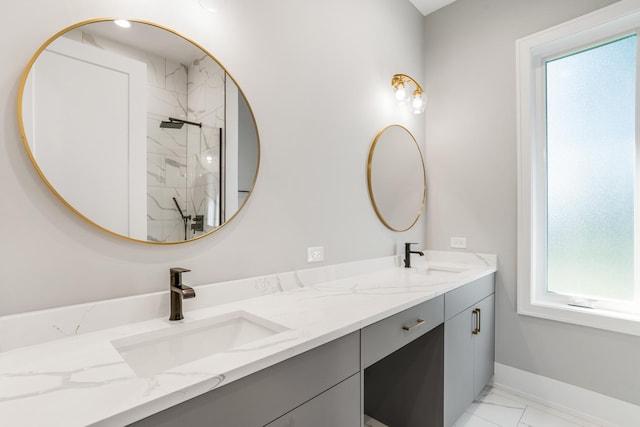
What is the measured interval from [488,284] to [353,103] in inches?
60.8

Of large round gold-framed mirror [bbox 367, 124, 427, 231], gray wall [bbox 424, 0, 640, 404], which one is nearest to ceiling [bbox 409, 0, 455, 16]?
gray wall [bbox 424, 0, 640, 404]

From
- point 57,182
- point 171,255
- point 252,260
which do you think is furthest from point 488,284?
point 57,182

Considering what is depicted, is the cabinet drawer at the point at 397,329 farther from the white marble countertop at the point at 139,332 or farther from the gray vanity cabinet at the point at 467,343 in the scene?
the gray vanity cabinet at the point at 467,343

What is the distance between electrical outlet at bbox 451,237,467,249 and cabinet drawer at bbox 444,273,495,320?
0.30m

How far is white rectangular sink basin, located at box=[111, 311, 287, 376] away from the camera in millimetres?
989

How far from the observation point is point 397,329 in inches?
51.9

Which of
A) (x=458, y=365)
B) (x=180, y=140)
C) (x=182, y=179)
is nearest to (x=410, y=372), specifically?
(x=458, y=365)

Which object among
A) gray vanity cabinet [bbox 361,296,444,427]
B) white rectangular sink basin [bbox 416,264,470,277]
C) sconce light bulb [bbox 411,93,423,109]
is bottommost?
gray vanity cabinet [bbox 361,296,444,427]

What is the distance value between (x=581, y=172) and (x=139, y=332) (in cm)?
260

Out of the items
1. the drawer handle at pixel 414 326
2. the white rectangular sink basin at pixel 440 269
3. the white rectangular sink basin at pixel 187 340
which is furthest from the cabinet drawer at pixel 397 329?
the white rectangular sink basin at pixel 440 269

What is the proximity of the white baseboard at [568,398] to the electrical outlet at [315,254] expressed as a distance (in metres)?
1.62

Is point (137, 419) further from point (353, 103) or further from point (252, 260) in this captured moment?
point (353, 103)

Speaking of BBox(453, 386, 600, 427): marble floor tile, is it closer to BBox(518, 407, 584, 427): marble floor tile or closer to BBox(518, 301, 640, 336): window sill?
BBox(518, 407, 584, 427): marble floor tile

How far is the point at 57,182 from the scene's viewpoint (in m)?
0.97
